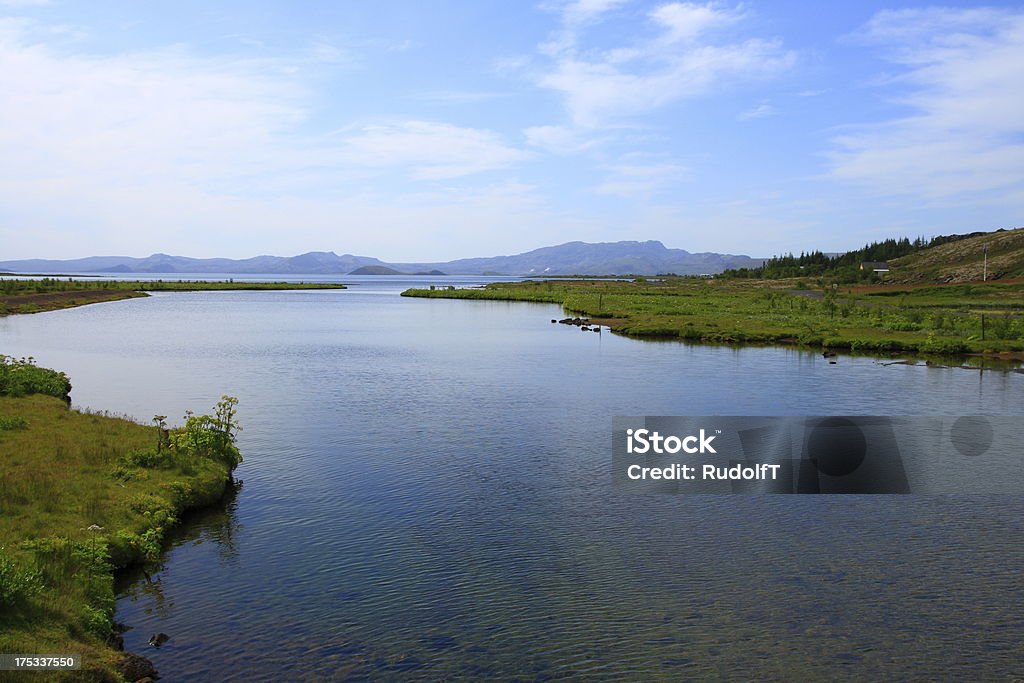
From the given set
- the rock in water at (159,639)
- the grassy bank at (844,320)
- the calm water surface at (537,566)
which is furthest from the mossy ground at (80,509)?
the grassy bank at (844,320)

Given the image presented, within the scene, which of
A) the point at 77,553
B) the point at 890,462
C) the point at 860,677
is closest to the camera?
the point at 860,677

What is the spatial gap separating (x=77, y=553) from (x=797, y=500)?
19753 mm

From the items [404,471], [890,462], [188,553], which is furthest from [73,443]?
[890,462]

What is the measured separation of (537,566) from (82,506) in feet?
37.5

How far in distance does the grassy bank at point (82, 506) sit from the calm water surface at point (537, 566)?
3.06 ft

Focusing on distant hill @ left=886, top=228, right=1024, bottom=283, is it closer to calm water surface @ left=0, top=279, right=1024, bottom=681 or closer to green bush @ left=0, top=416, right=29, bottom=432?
calm water surface @ left=0, top=279, right=1024, bottom=681

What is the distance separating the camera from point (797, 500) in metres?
23.0

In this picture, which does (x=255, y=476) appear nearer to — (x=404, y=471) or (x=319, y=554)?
(x=404, y=471)

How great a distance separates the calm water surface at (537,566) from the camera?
45.4 ft

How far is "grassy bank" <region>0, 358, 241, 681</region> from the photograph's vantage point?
12.8 m

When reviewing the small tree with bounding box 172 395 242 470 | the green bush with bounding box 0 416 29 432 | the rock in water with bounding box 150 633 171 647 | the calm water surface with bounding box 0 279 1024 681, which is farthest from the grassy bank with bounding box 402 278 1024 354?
the rock in water with bounding box 150 633 171 647

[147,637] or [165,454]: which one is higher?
[165,454]

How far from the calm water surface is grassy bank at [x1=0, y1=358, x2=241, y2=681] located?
3.06 ft

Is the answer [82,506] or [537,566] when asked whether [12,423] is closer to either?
[82,506]
